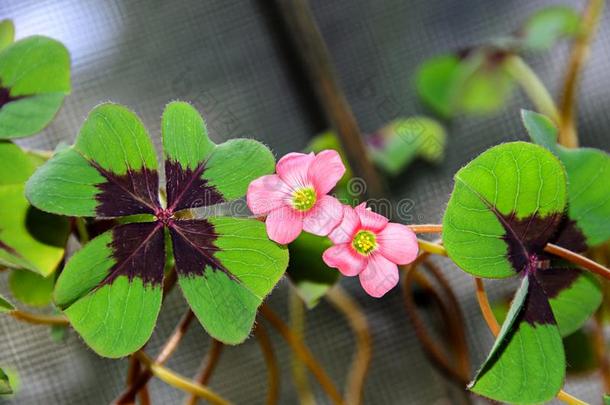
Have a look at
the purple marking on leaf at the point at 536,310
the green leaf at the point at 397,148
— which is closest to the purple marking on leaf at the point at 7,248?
the purple marking on leaf at the point at 536,310

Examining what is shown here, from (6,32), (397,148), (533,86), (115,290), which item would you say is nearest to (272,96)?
(397,148)

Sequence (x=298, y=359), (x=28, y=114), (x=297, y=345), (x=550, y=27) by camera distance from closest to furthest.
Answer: (x=28, y=114), (x=297, y=345), (x=298, y=359), (x=550, y=27)

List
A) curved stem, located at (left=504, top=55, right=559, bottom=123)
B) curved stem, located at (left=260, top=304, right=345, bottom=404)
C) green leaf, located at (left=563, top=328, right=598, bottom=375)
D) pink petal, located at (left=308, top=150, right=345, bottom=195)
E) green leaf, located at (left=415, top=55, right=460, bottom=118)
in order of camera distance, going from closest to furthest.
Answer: pink petal, located at (left=308, top=150, right=345, bottom=195)
curved stem, located at (left=260, top=304, right=345, bottom=404)
green leaf, located at (left=563, top=328, right=598, bottom=375)
curved stem, located at (left=504, top=55, right=559, bottom=123)
green leaf, located at (left=415, top=55, right=460, bottom=118)

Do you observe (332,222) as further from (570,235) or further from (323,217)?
(570,235)

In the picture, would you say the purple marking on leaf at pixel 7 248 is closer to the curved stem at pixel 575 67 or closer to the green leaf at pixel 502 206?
the green leaf at pixel 502 206

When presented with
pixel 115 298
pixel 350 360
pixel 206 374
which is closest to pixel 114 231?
pixel 115 298

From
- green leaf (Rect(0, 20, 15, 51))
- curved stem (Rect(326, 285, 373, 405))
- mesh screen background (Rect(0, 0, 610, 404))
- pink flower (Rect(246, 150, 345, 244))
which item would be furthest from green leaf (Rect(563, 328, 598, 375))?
green leaf (Rect(0, 20, 15, 51))

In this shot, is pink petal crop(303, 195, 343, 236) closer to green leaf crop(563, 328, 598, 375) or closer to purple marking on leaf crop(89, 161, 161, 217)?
purple marking on leaf crop(89, 161, 161, 217)

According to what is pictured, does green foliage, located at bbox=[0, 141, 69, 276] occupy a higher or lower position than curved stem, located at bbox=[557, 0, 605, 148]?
higher
